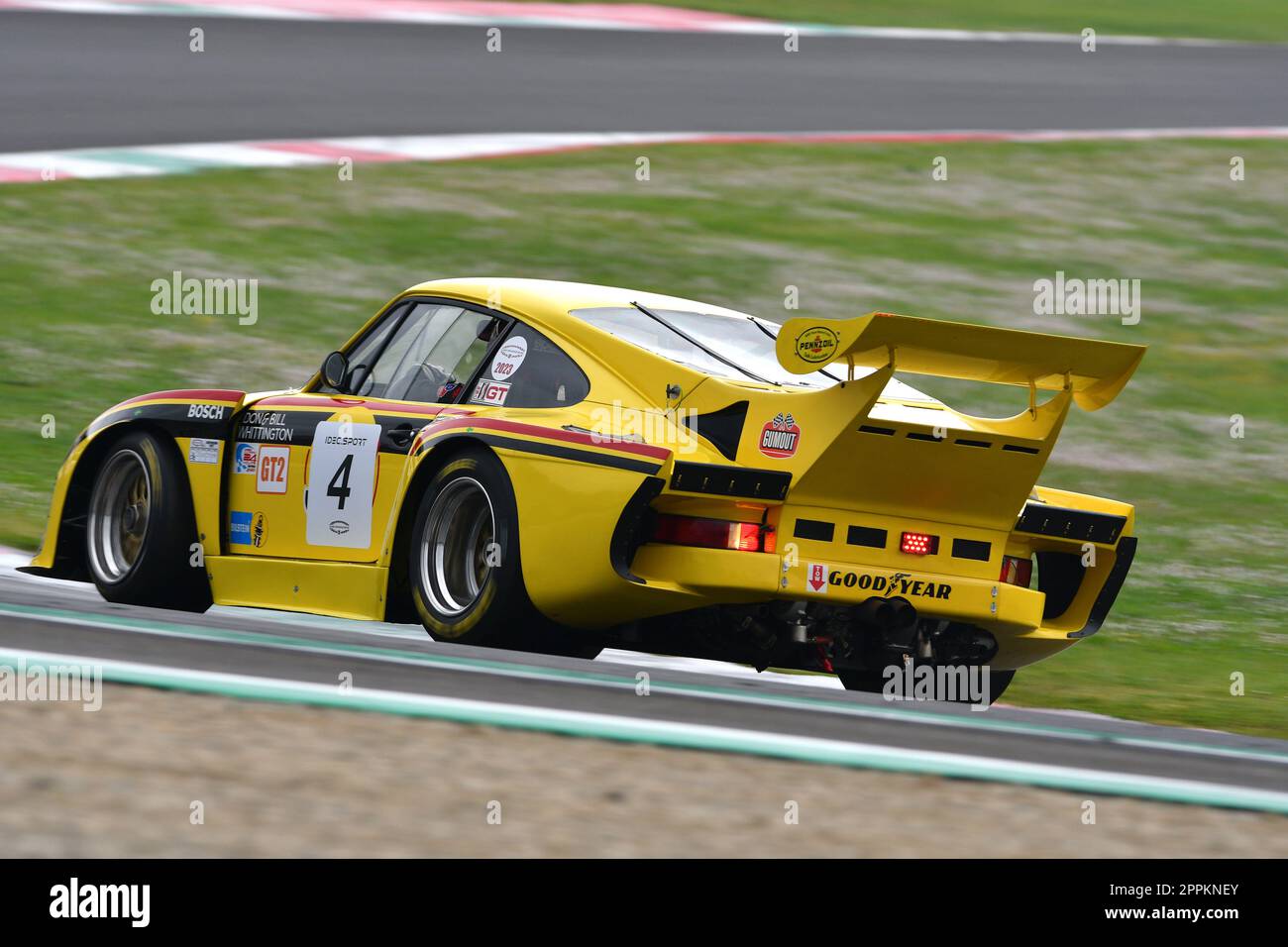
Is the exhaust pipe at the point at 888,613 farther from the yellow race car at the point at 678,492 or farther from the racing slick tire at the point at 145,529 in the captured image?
the racing slick tire at the point at 145,529

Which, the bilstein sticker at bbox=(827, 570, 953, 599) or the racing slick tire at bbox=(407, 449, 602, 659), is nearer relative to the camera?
the bilstein sticker at bbox=(827, 570, 953, 599)

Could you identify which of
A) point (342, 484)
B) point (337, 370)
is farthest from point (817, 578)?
point (337, 370)

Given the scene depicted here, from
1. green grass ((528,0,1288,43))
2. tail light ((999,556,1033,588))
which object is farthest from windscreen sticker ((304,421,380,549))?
green grass ((528,0,1288,43))

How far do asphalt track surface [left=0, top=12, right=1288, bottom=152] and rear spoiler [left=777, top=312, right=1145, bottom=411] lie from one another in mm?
12753

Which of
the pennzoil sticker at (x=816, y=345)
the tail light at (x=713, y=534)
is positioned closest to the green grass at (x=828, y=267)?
the tail light at (x=713, y=534)

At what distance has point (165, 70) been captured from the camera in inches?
842

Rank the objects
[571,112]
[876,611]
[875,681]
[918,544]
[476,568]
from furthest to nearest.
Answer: [571,112]
[875,681]
[476,568]
[918,544]
[876,611]

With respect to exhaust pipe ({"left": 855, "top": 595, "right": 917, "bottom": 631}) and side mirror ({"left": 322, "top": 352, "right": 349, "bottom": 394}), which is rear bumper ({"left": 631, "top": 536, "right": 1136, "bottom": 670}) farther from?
side mirror ({"left": 322, "top": 352, "right": 349, "bottom": 394})

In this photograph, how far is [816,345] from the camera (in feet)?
23.0

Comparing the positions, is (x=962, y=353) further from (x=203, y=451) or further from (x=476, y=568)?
(x=203, y=451)

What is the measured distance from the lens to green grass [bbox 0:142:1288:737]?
1290 cm

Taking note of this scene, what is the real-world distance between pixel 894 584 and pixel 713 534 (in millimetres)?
681
